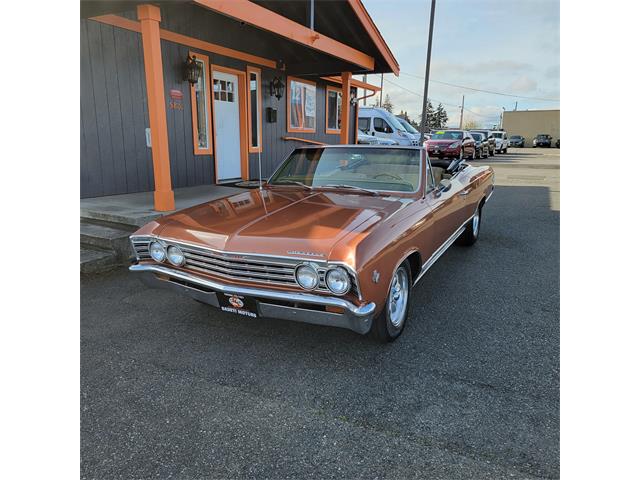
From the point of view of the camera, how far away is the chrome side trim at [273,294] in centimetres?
269

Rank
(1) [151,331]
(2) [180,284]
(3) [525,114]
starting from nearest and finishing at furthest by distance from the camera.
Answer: (2) [180,284] → (1) [151,331] → (3) [525,114]

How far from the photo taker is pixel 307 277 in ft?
9.14

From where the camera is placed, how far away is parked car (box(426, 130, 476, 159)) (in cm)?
1991

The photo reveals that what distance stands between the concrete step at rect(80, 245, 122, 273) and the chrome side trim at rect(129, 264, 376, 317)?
2.08 meters

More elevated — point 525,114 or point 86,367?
point 525,114

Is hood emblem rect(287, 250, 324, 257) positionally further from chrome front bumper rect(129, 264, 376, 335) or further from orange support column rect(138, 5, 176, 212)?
orange support column rect(138, 5, 176, 212)

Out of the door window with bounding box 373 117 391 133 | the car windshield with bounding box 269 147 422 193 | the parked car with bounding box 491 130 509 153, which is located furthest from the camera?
the parked car with bounding box 491 130 509 153

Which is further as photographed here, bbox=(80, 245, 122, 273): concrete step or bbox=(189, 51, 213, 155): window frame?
bbox=(189, 51, 213, 155): window frame

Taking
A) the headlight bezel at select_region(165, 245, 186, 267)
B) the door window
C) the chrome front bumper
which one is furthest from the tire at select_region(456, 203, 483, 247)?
the door window

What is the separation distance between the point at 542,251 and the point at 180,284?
4928 millimetres

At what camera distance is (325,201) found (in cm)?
377

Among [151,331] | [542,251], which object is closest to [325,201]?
[151,331]

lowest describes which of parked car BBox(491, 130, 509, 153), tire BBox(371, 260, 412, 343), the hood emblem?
tire BBox(371, 260, 412, 343)

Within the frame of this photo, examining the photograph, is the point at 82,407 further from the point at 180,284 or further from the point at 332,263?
the point at 332,263
